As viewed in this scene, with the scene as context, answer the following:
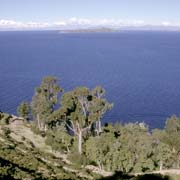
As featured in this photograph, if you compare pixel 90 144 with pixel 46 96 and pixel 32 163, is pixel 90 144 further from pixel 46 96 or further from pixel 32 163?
pixel 46 96

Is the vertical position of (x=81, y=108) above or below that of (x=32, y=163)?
above

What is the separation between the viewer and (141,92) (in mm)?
147250

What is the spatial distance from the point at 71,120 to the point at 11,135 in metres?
9.27

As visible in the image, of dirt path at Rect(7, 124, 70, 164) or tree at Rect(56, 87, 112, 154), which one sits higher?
tree at Rect(56, 87, 112, 154)

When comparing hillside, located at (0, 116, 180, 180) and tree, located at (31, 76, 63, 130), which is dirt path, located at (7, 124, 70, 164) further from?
tree, located at (31, 76, 63, 130)

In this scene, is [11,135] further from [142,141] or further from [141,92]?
[141,92]

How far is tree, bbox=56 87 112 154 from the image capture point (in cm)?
5447

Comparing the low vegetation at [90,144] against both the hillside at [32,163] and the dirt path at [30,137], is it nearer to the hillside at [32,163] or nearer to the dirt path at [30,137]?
the dirt path at [30,137]

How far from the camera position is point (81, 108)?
181ft

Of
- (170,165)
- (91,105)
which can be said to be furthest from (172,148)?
(91,105)

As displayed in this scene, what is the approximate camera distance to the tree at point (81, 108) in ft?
179

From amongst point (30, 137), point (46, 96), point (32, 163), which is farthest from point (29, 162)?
point (46, 96)

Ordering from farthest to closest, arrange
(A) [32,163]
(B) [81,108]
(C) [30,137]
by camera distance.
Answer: (C) [30,137]
(B) [81,108]
(A) [32,163]

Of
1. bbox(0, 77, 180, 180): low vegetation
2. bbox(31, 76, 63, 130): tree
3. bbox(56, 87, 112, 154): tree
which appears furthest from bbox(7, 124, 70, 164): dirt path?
bbox(31, 76, 63, 130): tree
